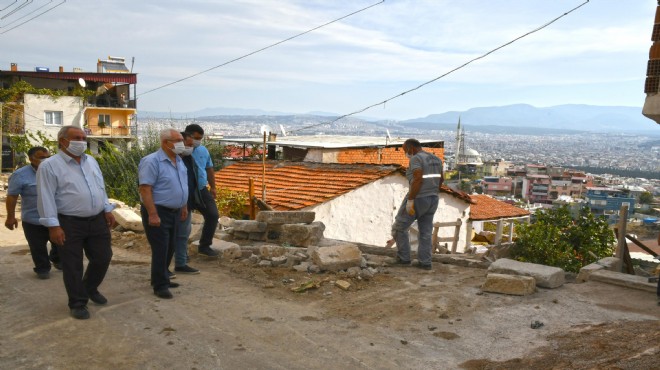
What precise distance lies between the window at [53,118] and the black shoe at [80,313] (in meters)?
39.9

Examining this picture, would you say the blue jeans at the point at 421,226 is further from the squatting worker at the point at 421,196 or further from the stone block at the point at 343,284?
the stone block at the point at 343,284

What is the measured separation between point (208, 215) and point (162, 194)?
5.16 feet

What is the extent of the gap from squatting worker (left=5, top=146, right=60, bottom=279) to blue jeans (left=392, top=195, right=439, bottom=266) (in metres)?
4.28

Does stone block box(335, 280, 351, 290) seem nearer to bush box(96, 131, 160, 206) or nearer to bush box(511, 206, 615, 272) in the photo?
bush box(511, 206, 615, 272)

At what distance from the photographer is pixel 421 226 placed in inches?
276

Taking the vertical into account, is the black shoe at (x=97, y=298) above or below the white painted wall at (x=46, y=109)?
below

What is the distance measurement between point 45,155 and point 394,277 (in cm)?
430

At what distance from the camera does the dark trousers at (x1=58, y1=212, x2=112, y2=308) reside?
457 cm

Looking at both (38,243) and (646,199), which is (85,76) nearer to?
(38,243)

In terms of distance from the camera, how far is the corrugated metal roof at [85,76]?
1640 inches

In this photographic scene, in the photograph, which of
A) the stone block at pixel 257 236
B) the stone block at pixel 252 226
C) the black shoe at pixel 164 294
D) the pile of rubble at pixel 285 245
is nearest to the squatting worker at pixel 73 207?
the black shoe at pixel 164 294

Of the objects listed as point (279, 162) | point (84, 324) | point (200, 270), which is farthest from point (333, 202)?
point (84, 324)

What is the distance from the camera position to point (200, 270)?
6.68 m

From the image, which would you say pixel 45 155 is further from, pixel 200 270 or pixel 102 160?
pixel 102 160
